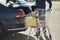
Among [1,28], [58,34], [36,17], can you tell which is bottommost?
[58,34]

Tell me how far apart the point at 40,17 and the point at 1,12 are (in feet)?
4.43

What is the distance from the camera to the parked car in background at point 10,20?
7.32 metres

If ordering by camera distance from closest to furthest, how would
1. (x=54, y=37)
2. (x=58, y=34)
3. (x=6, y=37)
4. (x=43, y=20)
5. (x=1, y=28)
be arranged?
(x=43, y=20), (x=1, y=28), (x=6, y=37), (x=54, y=37), (x=58, y=34)

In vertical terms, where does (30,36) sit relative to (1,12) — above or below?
below

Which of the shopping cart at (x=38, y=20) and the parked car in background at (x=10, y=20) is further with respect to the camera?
the parked car in background at (x=10, y=20)

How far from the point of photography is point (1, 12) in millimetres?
7363

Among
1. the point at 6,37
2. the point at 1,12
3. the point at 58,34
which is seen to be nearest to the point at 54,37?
the point at 58,34

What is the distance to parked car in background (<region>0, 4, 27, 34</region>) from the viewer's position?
7.32 meters

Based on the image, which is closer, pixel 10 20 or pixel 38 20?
pixel 38 20

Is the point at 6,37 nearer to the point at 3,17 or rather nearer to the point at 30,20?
the point at 3,17

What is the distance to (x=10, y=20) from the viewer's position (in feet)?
24.3

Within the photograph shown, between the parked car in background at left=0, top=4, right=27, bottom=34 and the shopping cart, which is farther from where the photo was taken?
the parked car in background at left=0, top=4, right=27, bottom=34

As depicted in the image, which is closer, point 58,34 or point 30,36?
point 30,36

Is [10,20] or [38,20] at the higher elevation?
[38,20]
